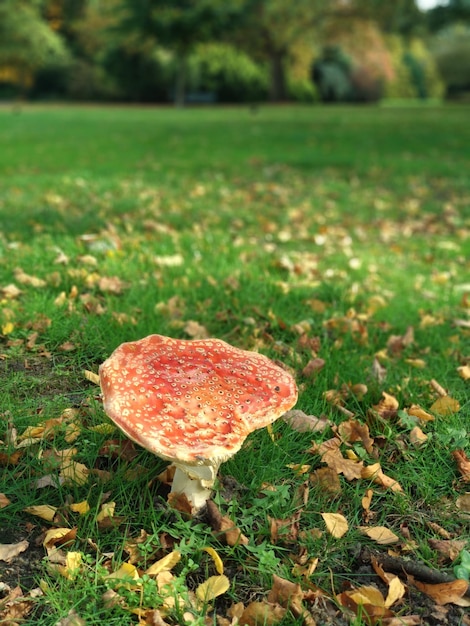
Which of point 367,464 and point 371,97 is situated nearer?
point 367,464

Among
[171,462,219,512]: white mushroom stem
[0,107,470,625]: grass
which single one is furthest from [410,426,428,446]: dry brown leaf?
[171,462,219,512]: white mushroom stem

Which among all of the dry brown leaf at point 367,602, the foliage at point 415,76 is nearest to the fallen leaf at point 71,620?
the dry brown leaf at point 367,602

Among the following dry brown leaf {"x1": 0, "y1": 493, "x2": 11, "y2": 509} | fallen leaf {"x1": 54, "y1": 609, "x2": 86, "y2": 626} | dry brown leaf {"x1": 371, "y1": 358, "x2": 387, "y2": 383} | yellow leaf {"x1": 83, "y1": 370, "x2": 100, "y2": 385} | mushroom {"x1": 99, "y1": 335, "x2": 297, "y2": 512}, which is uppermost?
mushroom {"x1": 99, "y1": 335, "x2": 297, "y2": 512}

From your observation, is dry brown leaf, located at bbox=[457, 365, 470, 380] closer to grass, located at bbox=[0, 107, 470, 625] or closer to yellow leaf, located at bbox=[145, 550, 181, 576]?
grass, located at bbox=[0, 107, 470, 625]

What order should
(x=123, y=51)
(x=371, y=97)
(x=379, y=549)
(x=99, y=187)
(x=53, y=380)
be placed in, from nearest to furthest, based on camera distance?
1. (x=379, y=549)
2. (x=53, y=380)
3. (x=99, y=187)
4. (x=123, y=51)
5. (x=371, y=97)

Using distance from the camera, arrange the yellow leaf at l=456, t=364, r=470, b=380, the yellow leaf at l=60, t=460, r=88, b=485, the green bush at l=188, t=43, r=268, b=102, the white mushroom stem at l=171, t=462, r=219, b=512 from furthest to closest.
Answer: the green bush at l=188, t=43, r=268, b=102
the yellow leaf at l=456, t=364, r=470, b=380
the yellow leaf at l=60, t=460, r=88, b=485
the white mushroom stem at l=171, t=462, r=219, b=512

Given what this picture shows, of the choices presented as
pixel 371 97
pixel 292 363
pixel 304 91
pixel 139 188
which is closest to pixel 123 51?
pixel 304 91

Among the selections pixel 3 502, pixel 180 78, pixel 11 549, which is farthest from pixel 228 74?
pixel 11 549

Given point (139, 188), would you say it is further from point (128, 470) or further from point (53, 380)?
point (128, 470)
